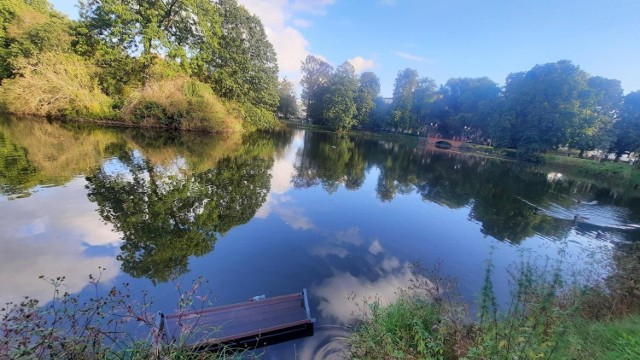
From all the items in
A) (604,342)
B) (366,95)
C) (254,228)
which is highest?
(366,95)

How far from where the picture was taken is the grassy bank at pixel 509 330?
384 centimetres

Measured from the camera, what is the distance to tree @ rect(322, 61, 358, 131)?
220 feet

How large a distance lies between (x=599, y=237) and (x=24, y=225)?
25.0 meters

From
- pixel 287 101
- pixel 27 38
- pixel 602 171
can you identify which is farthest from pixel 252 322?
pixel 287 101

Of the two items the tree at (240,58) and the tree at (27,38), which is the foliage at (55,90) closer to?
the tree at (27,38)

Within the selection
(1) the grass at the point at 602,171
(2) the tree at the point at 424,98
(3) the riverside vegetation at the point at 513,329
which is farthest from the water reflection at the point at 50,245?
(2) the tree at the point at 424,98

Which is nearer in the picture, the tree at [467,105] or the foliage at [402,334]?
the foliage at [402,334]

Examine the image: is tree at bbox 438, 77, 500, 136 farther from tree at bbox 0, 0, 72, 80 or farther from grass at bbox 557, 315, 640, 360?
tree at bbox 0, 0, 72, 80

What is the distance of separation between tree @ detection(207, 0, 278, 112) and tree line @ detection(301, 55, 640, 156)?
24905mm

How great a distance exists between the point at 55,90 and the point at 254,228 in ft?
113

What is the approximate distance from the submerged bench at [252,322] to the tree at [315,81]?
7398 cm

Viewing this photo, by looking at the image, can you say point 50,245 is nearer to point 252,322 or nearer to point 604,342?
point 252,322

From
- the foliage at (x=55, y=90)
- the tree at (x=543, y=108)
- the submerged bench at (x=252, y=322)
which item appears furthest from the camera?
the tree at (x=543, y=108)

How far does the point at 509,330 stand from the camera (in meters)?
4.22
